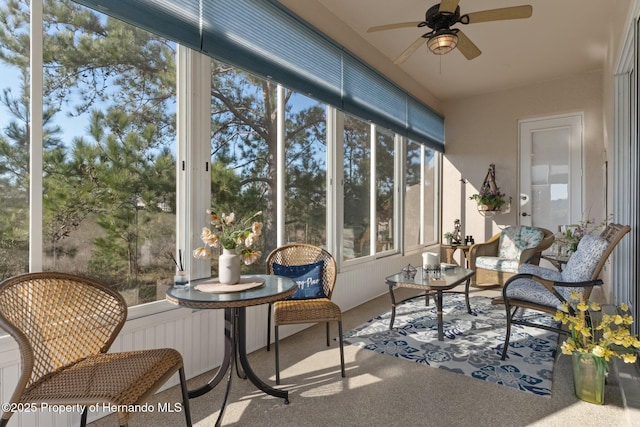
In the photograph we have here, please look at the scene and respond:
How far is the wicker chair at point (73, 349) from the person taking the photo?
4.13ft

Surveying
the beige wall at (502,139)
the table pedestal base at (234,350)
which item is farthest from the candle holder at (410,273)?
the beige wall at (502,139)

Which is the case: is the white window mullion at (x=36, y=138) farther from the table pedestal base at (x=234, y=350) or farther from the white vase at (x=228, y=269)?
the table pedestal base at (x=234, y=350)

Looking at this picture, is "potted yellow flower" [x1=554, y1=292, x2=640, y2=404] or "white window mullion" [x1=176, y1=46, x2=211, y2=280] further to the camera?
"white window mullion" [x1=176, y1=46, x2=211, y2=280]

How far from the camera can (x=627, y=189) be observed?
2.92 m

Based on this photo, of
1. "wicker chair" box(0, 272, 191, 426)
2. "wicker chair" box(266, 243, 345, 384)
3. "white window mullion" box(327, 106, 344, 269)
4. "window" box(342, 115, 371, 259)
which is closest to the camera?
"wicker chair" box(0, 272, 191, 426)

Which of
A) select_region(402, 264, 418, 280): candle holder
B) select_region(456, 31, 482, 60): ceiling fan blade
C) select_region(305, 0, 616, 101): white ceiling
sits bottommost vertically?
select_region(402, 264, 418, 280): candle holder

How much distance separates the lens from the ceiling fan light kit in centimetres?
279

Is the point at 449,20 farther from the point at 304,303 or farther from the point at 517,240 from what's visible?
the point at 517,240

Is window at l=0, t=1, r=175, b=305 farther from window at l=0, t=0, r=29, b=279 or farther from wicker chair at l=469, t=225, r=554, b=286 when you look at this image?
wicker chair at l=469, t=225, r=554, b=286

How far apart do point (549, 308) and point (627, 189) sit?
1364mm

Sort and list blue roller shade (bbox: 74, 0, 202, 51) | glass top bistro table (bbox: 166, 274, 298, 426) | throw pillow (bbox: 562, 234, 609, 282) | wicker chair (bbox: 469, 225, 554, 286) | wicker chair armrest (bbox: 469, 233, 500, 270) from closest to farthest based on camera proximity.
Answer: glass top bistro table (bbox: 166, 274, 298, 426) → blue roller shade (bbox: 74, 0, 202, 51) → throw pillow (bbox: 562, 234, 609, 282) → wicker chair (bbox: 469, 225, 554, 286) → wicker chair armrest (bbox: 469, 233, 500, 270)

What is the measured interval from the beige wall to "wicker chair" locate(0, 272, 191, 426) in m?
5.61

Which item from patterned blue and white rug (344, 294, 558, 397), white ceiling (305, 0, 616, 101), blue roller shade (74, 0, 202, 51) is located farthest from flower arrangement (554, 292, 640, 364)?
white ceiling (305, 0, 616, 101)

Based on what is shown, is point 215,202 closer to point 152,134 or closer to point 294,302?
point 152,134
